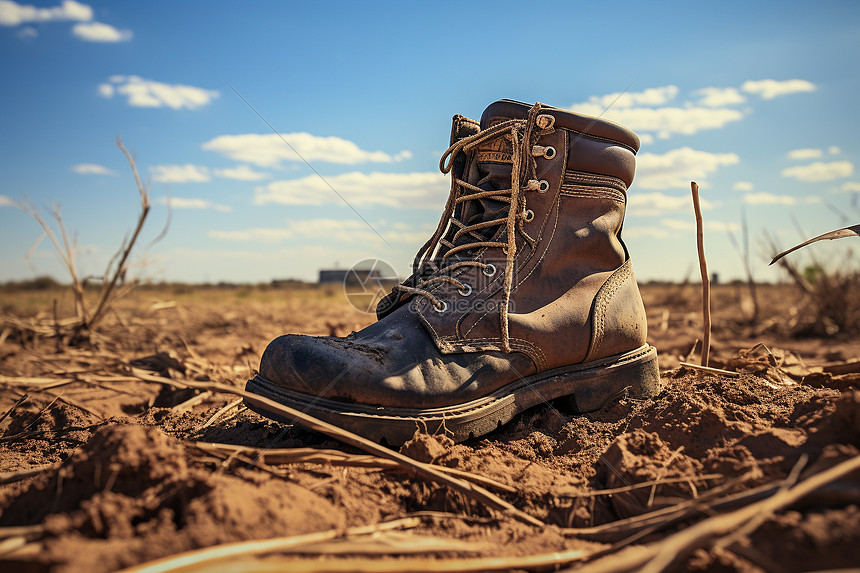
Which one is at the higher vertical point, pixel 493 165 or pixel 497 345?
pixel 493 165

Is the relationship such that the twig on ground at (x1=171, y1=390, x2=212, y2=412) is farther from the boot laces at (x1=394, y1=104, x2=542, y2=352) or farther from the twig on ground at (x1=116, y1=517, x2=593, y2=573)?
the twig on ground at (x1=116, y1=517, x2=593, y2=573)

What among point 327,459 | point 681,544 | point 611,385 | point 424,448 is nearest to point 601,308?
point 611,385

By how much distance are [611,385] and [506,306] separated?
0.57 metres

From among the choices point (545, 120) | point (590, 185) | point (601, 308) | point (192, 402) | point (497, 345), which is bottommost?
point (192, 402)

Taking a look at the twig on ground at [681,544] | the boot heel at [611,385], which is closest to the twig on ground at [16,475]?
the twig on ground at [681,544]

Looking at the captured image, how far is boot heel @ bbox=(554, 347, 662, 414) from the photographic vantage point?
6.68ft

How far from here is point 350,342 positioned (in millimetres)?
1810

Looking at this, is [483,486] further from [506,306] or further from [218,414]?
[218,414]

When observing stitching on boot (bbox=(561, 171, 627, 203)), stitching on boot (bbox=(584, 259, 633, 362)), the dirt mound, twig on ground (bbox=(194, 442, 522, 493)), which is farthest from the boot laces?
the dirt mound

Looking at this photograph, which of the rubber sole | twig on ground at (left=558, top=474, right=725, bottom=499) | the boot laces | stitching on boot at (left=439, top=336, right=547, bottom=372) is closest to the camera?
twig on ground at (left=558, top=474, right=725, bottom=499)

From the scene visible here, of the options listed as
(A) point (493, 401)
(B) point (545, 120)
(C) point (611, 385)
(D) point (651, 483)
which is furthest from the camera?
(C) point (611, 385)

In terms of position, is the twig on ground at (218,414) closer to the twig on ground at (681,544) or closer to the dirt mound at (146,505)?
the dirt mound at (146,505)

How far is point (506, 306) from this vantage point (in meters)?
1.89

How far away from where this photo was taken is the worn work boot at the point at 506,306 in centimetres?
167
